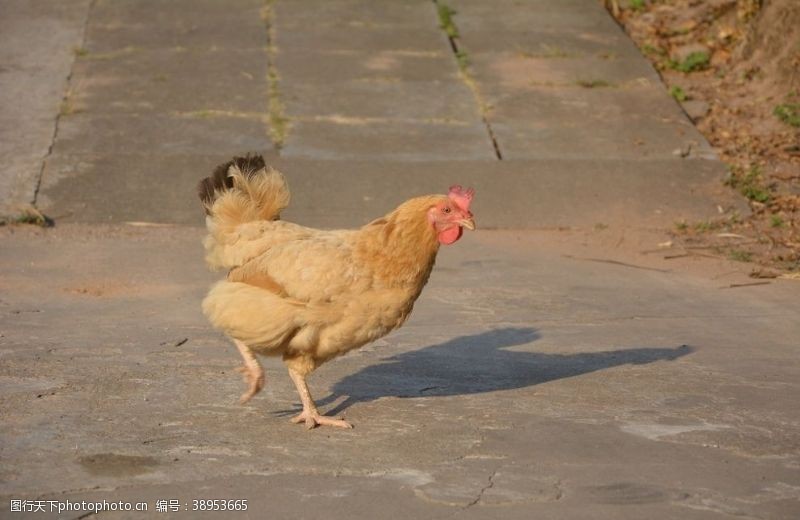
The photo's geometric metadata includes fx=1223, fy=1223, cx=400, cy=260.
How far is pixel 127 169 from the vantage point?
11.4m

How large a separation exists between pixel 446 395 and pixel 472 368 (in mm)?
592

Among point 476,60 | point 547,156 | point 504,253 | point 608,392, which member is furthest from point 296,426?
point 476,60

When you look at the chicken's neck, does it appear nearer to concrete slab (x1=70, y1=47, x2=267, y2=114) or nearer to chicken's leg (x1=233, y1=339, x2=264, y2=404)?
chicken's leg (x1=233, y1=339, x2=264, y2=404)

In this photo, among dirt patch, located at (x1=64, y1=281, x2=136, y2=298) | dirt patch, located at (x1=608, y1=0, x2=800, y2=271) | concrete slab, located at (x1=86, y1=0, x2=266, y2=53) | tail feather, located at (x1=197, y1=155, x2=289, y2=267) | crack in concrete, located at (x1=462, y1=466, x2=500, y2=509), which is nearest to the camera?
crack in concrete, located at (x1=462, y1=466, x2=500, y2=509)

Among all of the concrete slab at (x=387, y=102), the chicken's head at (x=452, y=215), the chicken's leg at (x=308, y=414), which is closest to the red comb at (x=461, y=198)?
Answer: the chicken's head at (x=452, y=215)

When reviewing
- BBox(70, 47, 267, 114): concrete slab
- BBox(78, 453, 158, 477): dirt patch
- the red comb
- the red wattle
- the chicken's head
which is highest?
the red comb

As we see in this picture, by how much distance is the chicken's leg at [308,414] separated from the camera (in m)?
6.33

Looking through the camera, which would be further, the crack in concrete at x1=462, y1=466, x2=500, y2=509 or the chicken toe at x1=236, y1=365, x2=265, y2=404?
the chicken toe at x1=236, y1=365, x2=265, y2=404

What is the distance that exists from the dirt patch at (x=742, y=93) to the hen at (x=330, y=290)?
4538 mm

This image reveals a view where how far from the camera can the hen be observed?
6285 mm

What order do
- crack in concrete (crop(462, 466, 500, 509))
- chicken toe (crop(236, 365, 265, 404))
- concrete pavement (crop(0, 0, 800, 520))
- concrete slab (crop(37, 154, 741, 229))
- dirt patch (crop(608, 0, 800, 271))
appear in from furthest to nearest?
concrete slab (crop(37, 154, 741, 229)) → dirt patch (crop(608, 0, 800, 271)) → chicken toe (crop(236, 365, 265, 404)) → concrete pavement (crop(0, 0, 800, 520)) → crack in concrete (crop(462, 466, 500, 509))

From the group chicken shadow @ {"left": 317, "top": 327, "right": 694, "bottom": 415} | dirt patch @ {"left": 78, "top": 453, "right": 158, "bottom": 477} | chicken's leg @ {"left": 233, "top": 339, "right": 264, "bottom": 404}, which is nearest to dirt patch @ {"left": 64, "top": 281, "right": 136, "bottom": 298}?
chicken shadow @ {"left": 317, "top": 327, "right": 694, "bottom": 415}

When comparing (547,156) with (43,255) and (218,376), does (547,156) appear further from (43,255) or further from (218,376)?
(218,376)

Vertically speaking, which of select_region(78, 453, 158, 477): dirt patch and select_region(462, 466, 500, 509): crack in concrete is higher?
select_region(462, 466, 500, 509): crack in concrete
